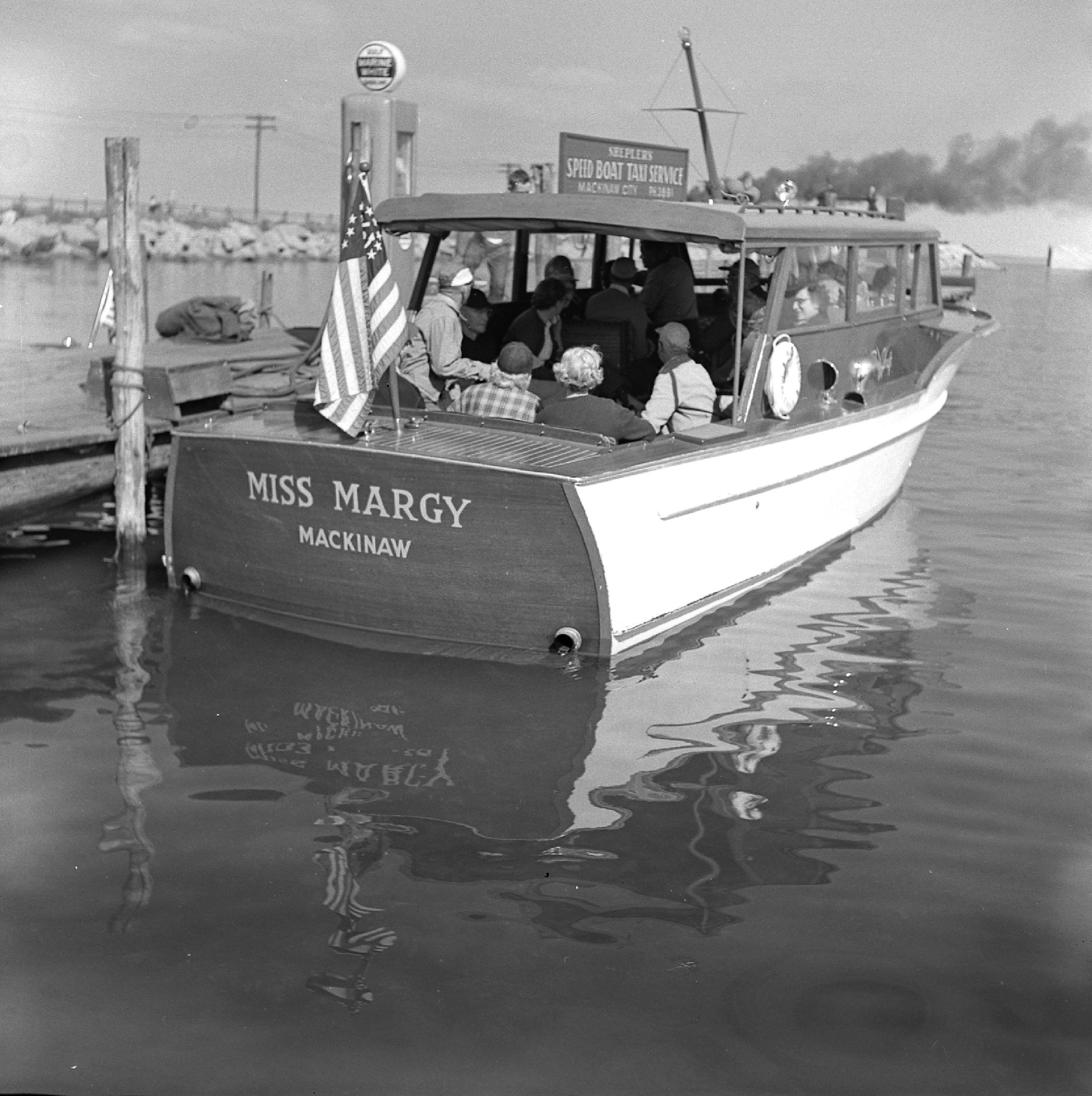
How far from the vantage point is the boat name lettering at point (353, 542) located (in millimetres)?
7152

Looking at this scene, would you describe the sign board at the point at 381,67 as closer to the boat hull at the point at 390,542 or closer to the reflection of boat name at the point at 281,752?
the boat hull at the point at 390,542

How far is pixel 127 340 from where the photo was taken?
30.9ft

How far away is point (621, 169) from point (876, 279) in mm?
2365

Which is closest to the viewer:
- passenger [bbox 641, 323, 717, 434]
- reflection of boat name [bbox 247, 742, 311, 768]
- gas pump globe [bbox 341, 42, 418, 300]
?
reflection of boat name [bbox 247, 742, 311, 768]

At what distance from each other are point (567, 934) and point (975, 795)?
6.87ft

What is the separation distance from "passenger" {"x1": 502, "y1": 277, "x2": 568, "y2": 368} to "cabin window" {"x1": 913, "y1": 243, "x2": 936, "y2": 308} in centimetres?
363

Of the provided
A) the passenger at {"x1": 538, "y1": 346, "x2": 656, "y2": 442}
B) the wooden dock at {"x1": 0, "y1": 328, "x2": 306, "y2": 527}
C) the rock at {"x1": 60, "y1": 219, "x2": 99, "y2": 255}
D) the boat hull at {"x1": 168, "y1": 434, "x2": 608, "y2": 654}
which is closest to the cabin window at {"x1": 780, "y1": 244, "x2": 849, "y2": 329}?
the passenger at {"x1": 538, "y1": 346, "x2": 656, "y2": 442}

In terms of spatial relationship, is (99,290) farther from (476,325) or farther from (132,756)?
(132,756)

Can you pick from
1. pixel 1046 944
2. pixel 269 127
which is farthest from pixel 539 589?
pixel 269 127

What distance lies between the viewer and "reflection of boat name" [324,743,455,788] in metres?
5.99

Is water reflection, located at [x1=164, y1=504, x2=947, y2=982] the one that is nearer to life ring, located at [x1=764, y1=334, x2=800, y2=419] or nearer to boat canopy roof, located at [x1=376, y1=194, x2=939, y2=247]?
life ring, located at [x1=764, y1=334, x2=800, y2=419]

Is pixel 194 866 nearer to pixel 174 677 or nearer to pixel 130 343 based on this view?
pixel 174 677

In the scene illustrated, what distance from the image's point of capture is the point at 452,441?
739 centimetres

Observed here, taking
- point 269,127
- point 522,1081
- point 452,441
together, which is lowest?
point 522,1081
